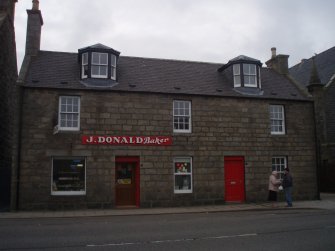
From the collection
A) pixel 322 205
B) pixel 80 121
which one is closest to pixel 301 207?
pixel 322 205

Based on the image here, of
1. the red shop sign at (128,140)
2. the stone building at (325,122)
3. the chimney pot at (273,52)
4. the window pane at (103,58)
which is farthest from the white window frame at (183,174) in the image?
the stone building at (325,122)

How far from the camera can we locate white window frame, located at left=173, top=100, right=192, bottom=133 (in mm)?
19841

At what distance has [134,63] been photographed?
73.2 ft

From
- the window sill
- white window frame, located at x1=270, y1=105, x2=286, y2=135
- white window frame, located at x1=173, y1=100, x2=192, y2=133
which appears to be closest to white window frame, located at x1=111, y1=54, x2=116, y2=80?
white window frame, located at x1=173, y1=100, x2=192, y2=133

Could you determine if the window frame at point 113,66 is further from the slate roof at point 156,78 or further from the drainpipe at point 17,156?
the drainpipe at point 17,156

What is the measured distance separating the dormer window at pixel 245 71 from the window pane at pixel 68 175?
10260mm

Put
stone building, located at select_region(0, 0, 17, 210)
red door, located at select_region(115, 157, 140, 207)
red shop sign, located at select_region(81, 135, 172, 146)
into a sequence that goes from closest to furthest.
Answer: red shop sign, located at select_region(81, 135, 172, 146) < red door, located at select_region(115, 157, 140, 207) < stone building, located at select_region(0, 0, 17, 210)

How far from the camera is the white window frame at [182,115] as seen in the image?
65.1 feet

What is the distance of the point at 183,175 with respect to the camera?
771 inches

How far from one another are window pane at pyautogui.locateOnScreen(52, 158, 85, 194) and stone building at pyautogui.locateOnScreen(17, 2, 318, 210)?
1.9 inches

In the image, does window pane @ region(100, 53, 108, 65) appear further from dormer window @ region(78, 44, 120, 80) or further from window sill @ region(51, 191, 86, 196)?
window sill @ region(51, 191, 86, 196)

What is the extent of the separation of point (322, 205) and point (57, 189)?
13.3 m

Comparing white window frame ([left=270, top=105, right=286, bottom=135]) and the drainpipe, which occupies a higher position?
white window frame ([left=270, top=105, right=286, bottom=135])

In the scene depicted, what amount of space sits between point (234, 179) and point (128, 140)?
636 cm
